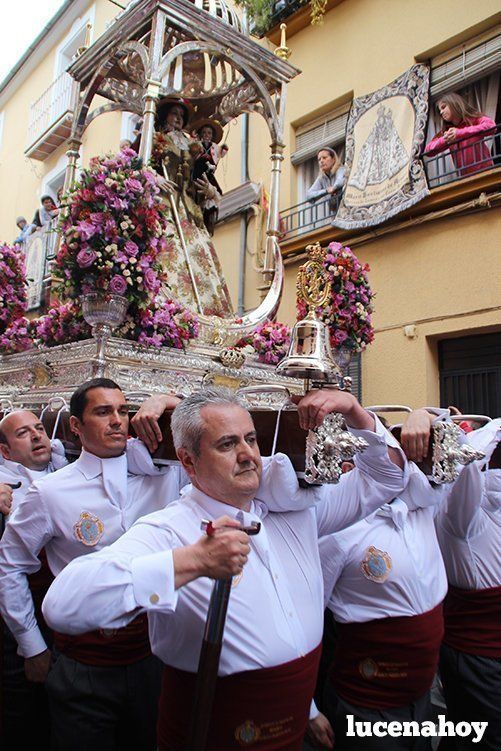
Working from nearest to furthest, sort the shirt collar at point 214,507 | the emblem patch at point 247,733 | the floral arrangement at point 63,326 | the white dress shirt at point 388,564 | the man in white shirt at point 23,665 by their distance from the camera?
the emblem patch at point 247,733 → the shirt collar at point 214,507 → the white dress shirt at point 388,564 → the man in white shirt at point 23,665 → the floral arrangement at point 63,326

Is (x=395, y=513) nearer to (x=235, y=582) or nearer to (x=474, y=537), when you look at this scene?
(x=474, y=537)

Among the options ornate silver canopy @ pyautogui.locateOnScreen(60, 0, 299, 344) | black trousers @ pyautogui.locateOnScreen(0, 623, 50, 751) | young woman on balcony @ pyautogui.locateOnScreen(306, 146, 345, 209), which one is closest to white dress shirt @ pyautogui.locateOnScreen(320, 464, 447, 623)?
black trousers @ pyautogui.locateOnScreen(0, 623, 50, 751)

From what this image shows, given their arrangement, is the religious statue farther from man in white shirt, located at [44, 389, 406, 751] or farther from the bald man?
man in white shirt, located at [44, 389, 406, 751]

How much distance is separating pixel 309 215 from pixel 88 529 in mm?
7318

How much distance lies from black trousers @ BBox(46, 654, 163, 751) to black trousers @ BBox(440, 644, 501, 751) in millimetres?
1204

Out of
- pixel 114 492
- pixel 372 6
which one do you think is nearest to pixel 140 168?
pixel 114 492

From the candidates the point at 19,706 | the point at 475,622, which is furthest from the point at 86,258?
the point at 475,622

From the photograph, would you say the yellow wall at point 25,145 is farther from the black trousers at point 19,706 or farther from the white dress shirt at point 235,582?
the white dress shirt at point 235,582

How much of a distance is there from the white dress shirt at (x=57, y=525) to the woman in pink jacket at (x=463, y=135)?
574 centimetres

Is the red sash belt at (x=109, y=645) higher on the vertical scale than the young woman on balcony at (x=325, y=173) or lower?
lower

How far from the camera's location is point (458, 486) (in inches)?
93.1

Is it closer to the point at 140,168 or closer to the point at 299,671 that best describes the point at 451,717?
the point at 299,671

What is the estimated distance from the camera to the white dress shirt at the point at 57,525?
218cm

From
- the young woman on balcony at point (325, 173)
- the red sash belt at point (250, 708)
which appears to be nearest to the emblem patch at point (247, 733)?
the red sash belt at point (250, 708)
